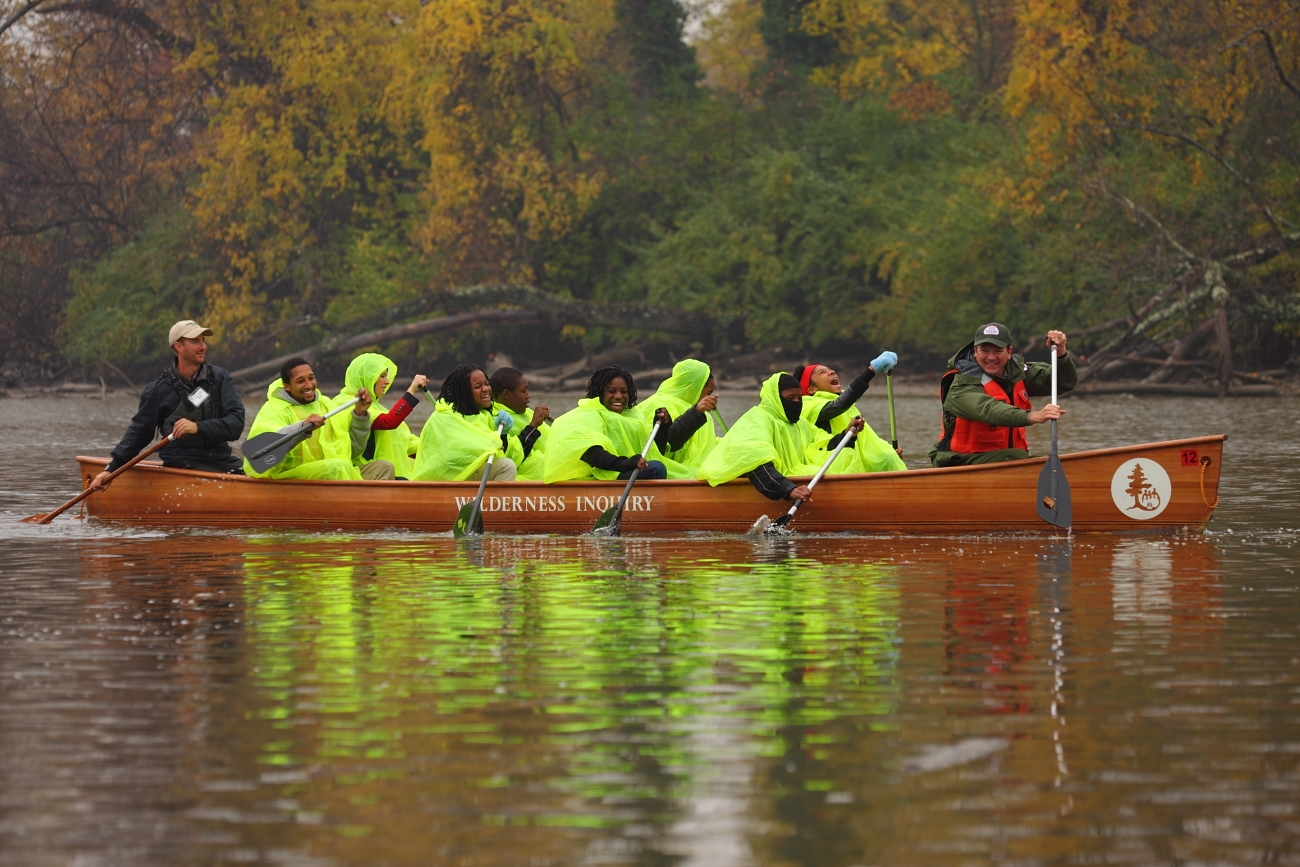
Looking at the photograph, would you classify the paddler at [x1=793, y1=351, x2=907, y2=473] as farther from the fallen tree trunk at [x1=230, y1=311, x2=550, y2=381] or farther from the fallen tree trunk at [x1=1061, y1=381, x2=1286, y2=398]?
the fallen tree trunk at [x1=230, y1=311, x2=550, y2=381]

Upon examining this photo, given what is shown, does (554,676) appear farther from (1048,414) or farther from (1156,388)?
(1156,388)

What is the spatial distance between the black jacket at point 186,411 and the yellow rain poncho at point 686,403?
9.07 feet

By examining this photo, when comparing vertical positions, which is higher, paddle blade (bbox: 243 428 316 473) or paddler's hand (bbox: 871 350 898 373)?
paddler's hand (bbox: 871 350 898 373)

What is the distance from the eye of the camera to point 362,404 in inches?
551

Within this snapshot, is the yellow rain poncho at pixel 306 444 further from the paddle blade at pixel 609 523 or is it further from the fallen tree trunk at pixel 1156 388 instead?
the fallen tree trunk at pixel 1156 388

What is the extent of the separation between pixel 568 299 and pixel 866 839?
1461 inches

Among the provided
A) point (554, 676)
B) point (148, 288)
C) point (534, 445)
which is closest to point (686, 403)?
point (534, 445)

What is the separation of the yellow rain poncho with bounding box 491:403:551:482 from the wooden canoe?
0.82 m

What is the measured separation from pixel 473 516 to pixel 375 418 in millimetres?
1944

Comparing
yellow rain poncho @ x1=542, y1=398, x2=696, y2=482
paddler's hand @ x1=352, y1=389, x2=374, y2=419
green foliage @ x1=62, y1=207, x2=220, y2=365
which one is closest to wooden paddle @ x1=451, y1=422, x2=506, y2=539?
yellow rain poncho @ x1=542, y1=398, x2=696, y2=482

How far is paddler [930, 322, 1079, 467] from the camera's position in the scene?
1208 centimetres

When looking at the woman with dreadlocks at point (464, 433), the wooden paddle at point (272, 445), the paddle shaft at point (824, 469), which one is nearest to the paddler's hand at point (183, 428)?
the wooden paddle at point (272, 445)

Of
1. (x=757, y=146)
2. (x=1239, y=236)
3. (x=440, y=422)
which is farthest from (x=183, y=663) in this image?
(x=757, y=146)

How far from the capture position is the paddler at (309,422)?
13.6 m
